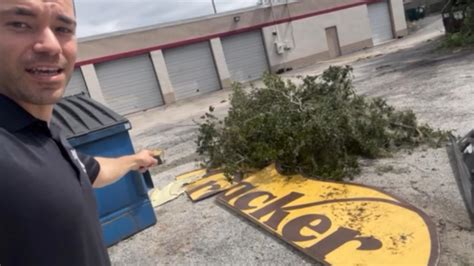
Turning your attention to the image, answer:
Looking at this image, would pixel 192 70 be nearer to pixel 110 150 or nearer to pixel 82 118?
pixel 82 118

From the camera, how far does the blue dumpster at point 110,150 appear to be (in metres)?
4.20

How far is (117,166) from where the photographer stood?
7.86 feet

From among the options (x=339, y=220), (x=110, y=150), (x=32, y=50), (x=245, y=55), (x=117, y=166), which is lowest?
(x=339, y=220)

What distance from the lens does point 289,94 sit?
5871mm

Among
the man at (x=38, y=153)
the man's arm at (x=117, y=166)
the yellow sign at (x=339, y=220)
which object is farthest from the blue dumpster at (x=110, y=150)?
the man at (x=38, y=153)

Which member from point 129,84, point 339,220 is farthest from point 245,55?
point 339,220

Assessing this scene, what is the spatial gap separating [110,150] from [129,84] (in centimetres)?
1776

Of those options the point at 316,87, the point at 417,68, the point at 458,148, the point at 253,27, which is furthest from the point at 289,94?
the point at 253,27

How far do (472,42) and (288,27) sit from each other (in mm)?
13403

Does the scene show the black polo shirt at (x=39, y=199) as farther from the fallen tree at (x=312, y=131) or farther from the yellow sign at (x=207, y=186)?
the yellow sign at (x=207, y=186)

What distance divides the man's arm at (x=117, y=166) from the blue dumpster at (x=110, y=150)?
1776mm

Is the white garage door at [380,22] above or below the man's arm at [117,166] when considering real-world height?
above

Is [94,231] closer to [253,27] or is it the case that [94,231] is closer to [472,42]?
[472,42]

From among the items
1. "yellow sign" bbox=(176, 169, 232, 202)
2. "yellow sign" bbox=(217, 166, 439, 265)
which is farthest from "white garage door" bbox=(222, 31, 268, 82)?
"yellow sign" bbox=(217, 166, 439, 265)
